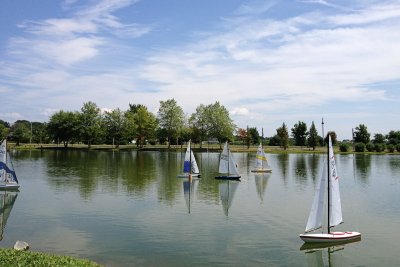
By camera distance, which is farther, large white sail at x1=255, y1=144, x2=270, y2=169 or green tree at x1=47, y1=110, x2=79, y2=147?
green tree at x1=47, y1=110, x2=79, y2=147

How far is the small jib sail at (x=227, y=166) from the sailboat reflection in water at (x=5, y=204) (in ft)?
97.6

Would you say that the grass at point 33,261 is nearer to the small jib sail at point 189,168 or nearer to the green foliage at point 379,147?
the small jib sail at point 189,168

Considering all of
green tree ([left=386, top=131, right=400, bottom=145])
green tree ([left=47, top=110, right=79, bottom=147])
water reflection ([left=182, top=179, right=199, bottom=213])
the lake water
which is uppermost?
green tree ([left=47, top=110, right=79, bottom=147])

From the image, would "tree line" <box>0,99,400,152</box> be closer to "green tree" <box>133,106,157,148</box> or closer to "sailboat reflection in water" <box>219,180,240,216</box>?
"green tree" <box>133,106,157,148</box>

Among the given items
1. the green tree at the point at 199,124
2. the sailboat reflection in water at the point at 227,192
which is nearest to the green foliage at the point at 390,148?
the green tree at the point at 199,124

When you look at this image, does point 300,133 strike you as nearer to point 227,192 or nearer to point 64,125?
point 64,125

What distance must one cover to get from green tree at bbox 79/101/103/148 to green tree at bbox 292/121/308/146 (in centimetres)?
8211

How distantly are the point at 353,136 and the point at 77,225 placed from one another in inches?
5832

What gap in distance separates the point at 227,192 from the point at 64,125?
112622 millimetres

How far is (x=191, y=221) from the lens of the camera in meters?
34.4

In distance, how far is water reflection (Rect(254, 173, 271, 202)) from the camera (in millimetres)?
51103

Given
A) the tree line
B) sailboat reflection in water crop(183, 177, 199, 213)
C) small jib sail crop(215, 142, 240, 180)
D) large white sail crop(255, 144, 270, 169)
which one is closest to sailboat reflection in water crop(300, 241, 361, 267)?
sailboat reflection in water crop(183, 177, 199, 213)

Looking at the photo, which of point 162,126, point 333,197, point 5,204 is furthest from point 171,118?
point 333,197

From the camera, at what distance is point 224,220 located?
35000 millimetres
